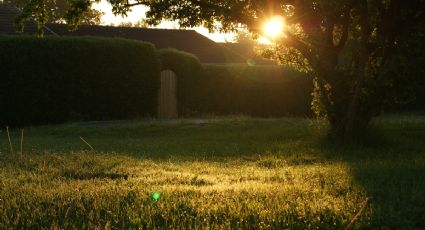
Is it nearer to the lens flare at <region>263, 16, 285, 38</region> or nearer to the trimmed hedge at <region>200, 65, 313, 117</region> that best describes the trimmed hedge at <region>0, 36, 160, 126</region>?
the trimmed hedge at <region>200, 65, 313, 117</region>

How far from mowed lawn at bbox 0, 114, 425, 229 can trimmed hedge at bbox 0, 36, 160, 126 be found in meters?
8.05

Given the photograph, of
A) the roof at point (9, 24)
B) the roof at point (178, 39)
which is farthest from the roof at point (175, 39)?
the roof at point (9, 24)

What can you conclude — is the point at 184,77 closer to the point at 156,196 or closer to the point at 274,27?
the point at 274,27

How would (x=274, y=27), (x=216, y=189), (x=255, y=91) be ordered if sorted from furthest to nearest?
(x=255, y=91) → (x=274, y=27) → (x=216, y=189)

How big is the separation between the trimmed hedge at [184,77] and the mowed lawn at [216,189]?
1387 centimetres

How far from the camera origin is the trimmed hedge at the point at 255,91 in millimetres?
29969

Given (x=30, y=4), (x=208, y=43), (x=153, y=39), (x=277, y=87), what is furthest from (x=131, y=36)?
(x=30, y=4)

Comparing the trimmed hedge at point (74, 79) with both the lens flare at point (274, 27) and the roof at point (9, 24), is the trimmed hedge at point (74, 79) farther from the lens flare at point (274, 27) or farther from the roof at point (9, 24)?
the lens flare at point (274, 27)

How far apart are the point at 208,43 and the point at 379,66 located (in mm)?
34069

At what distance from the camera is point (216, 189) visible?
7.50m

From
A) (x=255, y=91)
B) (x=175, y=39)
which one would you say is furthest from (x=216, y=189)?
(x=175, y=39)

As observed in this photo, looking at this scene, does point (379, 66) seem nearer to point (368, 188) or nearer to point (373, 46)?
point (373, 46)

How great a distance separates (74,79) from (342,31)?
12524 millimetres

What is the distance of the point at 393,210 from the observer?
6.25m
